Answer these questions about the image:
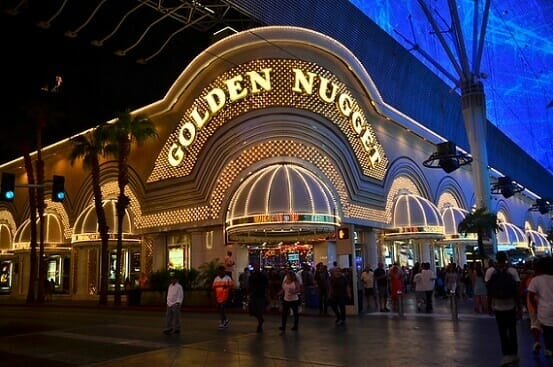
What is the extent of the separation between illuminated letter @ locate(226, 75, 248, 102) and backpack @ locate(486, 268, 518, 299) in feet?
59.0

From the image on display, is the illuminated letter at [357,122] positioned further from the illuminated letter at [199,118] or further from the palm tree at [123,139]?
the palm tree at [123,139]

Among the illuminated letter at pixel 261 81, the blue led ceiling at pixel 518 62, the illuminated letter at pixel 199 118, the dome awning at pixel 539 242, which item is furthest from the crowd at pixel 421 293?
the dome awning at pixel 539 242

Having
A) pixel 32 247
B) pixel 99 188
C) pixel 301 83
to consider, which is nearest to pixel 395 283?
pixel 301 83

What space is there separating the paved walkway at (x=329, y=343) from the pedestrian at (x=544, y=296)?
58.8 inches

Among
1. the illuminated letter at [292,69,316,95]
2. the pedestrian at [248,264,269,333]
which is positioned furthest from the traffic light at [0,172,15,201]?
the illuminated letter at [292,69,316,95]

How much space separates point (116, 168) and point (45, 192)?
32.6 feet

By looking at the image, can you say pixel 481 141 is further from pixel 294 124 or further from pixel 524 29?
pixel 524 29

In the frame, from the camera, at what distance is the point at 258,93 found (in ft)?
83.1

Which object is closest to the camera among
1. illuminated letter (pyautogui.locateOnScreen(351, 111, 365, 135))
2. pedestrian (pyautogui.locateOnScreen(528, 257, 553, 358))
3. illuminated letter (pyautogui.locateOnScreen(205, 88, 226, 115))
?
pedestrian (pyautogui.locateOnScreen(528, 257, 553, 358))

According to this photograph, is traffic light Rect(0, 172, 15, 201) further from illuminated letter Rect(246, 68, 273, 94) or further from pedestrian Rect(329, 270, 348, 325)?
illuminated letter Rect(246, 68, 273, 94)

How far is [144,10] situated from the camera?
3023 cm

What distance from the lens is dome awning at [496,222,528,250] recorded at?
51906mm

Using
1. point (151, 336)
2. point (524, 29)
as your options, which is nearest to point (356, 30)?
point (151, 336)

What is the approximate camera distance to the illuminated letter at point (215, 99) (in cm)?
2630
